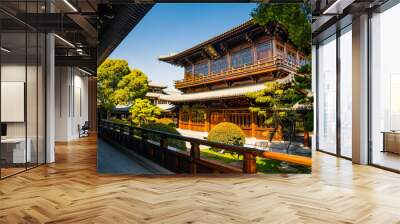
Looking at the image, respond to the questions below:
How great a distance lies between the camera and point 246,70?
5.04 m

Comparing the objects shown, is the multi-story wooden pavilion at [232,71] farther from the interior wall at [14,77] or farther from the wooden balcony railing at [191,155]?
the interior wall at [14,77]

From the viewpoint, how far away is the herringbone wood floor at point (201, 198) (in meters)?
3.07

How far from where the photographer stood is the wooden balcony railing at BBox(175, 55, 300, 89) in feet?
16.1

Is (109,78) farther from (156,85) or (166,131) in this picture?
(166,131)

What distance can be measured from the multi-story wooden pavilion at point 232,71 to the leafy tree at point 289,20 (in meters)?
0.09

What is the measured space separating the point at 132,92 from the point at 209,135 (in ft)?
4.50

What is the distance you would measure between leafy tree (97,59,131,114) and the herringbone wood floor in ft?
3.83

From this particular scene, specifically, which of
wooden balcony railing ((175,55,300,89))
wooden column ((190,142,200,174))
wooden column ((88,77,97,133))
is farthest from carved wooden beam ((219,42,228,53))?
wooden column ((88,77,97,133))

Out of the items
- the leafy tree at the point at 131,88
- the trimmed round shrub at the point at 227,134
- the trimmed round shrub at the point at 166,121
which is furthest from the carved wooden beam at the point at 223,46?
the trimmed round shrub at the point at 166,121

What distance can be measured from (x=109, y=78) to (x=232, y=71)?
188 centimetres

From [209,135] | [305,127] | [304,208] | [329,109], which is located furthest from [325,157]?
[304,208]

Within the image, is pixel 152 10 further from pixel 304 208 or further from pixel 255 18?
pixel 304 208

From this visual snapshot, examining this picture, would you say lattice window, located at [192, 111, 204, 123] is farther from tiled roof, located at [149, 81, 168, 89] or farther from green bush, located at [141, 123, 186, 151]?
tiled roof, located at [149, 81, 168, 89]

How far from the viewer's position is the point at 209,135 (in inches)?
197
